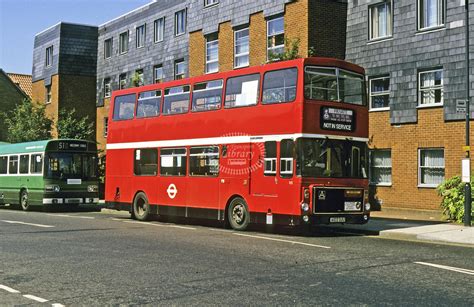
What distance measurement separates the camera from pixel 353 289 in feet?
24.1

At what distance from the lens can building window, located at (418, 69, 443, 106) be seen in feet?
71.0

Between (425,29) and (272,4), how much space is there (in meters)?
7.84

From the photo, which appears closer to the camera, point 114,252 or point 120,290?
point 120,290

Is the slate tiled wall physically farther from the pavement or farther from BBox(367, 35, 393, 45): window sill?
the pavement

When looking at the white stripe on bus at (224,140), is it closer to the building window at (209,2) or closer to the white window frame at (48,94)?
the building window at (209,2)

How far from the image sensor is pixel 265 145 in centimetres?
1433

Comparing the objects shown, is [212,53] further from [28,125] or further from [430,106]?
[28,125]

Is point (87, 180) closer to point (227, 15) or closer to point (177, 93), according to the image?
point (177, 93)

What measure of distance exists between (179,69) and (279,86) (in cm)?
2125

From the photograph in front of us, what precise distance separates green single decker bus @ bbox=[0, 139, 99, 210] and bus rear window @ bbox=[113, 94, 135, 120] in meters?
4.67

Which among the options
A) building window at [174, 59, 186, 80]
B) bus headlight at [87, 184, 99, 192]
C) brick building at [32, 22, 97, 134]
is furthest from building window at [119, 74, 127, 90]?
bus headlight at [87, 184, 99, 192]

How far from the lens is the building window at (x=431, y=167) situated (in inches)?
842

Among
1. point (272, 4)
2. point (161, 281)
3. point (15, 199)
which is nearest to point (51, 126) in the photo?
point (15, 199)

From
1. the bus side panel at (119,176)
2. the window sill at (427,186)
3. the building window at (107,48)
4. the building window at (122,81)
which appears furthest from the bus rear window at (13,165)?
the building window at (107,48)
